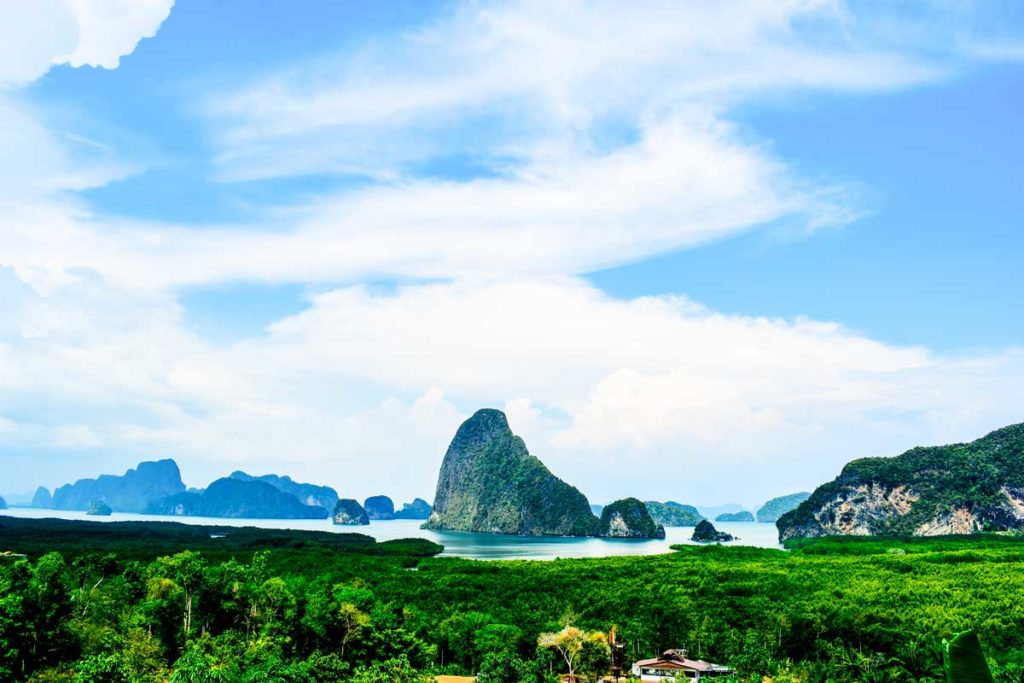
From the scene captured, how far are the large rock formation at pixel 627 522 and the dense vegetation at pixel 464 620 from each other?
285 ft

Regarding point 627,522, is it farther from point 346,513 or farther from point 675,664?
point 675,664

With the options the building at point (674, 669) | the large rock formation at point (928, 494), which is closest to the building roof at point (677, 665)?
the building at point (674, 669)

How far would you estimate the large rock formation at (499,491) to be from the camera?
5842 inches

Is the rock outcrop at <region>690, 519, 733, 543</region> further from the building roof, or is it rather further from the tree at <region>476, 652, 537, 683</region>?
the tree at <region>476, 652, 537, 683</region>

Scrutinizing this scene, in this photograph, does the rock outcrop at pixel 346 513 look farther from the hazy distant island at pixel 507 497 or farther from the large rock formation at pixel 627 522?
the large rock formation at pixel 627 522

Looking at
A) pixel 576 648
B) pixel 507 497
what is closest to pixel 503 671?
pixel 576 648

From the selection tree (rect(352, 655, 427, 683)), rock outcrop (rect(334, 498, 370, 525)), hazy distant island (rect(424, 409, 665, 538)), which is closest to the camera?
tree (rect(352, 655, 427, 683))

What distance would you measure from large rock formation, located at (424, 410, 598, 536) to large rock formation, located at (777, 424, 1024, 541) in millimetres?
45302

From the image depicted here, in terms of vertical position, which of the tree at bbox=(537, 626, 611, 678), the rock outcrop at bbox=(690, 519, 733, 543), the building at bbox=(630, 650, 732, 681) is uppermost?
the tree at bbox=(537, 626, 611, 678)

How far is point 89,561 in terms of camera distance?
40594mm

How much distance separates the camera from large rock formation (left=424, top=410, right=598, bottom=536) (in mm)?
148375

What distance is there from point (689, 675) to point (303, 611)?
18.0 m

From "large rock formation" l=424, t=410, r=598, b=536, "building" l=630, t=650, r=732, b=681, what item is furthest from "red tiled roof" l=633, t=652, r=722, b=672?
"large rock formation" l=424, t=410, r=598, b=536

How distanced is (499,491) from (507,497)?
323 centimetres
